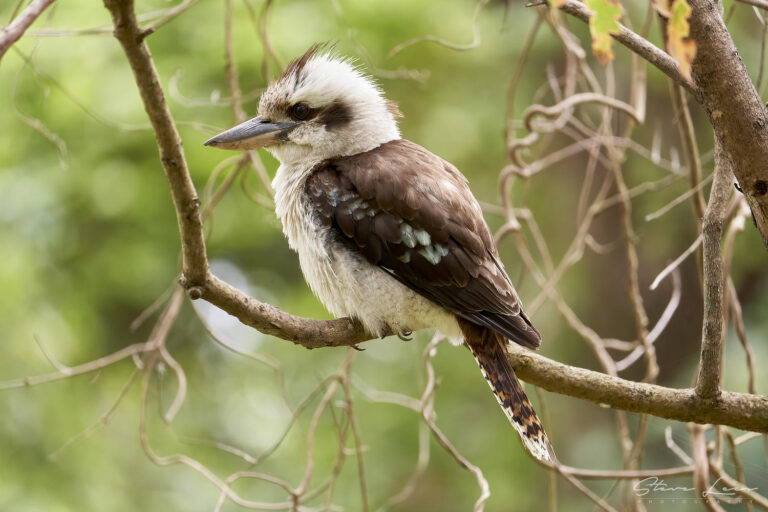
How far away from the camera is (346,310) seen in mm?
2609

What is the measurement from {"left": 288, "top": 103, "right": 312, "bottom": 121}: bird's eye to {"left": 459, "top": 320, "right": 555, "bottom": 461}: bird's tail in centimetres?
95

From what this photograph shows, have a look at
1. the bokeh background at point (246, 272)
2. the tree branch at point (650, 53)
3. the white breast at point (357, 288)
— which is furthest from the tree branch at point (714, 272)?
the bokeh background at point (246, 272)

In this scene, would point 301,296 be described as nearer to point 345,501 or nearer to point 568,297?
point 345,501

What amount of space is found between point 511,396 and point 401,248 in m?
0.52

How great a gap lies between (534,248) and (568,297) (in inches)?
18.6

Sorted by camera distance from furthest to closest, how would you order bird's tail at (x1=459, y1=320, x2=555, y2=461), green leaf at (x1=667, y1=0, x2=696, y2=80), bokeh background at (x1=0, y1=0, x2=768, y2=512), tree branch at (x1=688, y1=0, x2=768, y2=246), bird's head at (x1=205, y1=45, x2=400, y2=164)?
bokeh background at (x1=0, y1=0, x2=768, y2=512) → bird's head at (x1=205, y1=45, x2=400, y2=164) → bird's tail at (x1=459, y1=320, x2=555, y2=461) → tree branch at (x1=688, y1=0, x2=768, y2=246) → green leaf at (x1=667, y1=0, x2=696, y2=80)

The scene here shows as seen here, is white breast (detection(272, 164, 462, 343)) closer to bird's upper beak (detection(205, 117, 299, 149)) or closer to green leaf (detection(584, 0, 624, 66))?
bird's upper beak (detection(205, 117, 299, 149))

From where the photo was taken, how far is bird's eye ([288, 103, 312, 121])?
287 cm

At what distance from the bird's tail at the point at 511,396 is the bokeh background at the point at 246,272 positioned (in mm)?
1212

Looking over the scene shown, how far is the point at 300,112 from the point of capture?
2.87 metres

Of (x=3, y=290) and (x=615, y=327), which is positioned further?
(x=615, y=327)

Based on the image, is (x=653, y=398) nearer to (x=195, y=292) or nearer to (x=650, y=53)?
(x=650, y=53)

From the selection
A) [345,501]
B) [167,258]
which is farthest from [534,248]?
[167,258]
